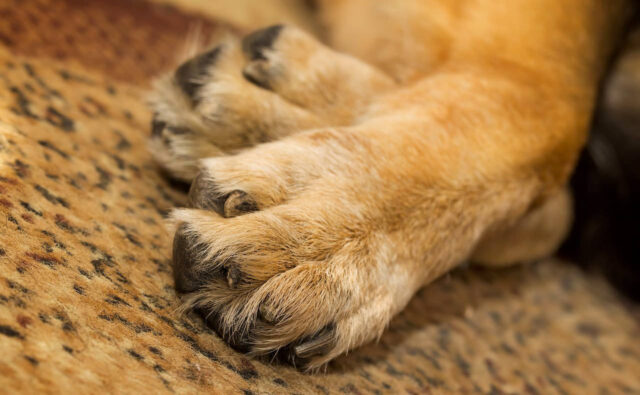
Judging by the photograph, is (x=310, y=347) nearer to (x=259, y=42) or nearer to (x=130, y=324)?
(x=130, y=324)

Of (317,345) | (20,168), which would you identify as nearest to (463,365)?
(317,345)

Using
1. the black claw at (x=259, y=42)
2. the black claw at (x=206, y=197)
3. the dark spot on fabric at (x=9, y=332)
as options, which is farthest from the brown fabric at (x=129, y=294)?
the black claw at (x=259, y=42)

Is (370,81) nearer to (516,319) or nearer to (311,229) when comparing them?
(311,229)

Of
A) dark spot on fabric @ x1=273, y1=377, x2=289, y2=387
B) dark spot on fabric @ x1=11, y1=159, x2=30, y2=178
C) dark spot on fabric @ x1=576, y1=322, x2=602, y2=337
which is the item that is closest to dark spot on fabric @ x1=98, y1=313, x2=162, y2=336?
dark spot on fabric @ x1=273, y1=377, x2=289, y2=387

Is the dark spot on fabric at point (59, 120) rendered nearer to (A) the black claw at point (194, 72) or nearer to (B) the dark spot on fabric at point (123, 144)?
(B) the dark spot on fabric at point (123, 144)

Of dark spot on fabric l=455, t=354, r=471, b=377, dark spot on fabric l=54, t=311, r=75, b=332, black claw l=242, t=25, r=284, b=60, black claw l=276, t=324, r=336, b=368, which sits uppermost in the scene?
black claw l=242, t=25, r=284, b=60

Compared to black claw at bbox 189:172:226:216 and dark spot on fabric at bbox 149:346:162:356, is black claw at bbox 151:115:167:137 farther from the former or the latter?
dark spot on fabric at bbox 149:346:162:356

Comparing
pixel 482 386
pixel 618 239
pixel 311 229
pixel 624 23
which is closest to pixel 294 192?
pixel 311 229

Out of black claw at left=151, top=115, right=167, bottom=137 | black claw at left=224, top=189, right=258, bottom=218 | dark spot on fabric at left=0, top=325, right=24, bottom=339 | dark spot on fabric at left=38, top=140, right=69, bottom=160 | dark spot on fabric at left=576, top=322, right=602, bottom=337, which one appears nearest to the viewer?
dark spot on fabric at left=0, top=325, right=24, bottom=339
